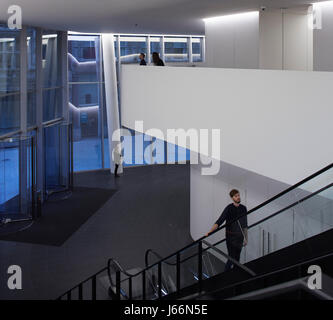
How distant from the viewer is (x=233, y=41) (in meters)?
15.9

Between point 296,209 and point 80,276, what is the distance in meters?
6.87

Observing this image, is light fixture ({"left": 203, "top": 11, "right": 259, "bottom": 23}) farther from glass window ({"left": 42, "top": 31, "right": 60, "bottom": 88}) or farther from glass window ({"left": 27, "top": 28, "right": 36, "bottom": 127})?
glass window ({"left": 42, "top": 31, "right": 60, "bottom": 88})

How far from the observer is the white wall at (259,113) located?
7.72 metres

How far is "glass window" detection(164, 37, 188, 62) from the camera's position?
2647 centimetres

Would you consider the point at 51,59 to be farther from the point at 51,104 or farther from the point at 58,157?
the point at 58,157

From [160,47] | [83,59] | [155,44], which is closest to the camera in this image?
[83,59]

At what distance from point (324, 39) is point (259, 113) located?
208 inches

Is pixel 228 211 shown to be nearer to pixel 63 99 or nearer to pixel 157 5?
pixel 157 5

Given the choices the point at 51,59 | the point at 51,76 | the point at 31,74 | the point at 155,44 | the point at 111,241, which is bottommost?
the point at 111,241

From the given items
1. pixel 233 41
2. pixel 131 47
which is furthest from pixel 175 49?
pixel 233 41

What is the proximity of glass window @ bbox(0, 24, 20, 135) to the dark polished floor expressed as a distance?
3889 millimetres

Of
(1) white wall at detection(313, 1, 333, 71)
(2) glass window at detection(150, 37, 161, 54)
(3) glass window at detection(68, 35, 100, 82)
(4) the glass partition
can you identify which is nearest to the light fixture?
(1) white wall at detection(313, 1, 333, 71)

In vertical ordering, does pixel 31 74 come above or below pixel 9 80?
above

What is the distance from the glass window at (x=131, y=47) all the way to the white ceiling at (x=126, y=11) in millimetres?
6637
